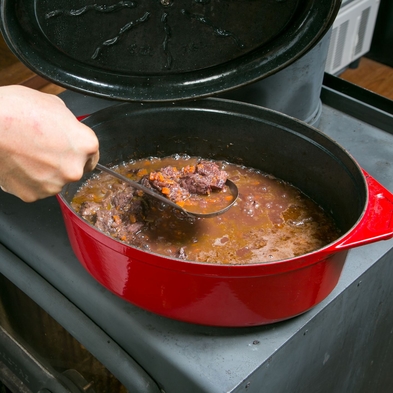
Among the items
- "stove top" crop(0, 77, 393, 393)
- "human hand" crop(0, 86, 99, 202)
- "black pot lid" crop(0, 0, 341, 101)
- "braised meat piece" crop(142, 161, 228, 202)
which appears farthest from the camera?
"braised meat piece" crop(142, 161, 228, 202)

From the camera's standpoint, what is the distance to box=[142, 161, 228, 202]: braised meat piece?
1.38m

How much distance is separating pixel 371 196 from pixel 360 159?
474 millimetres

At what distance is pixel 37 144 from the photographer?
95cm

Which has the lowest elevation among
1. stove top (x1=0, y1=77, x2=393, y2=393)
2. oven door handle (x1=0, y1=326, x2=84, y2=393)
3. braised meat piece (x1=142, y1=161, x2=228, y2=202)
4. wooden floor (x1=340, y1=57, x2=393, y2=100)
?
oven door handle (x1=0, y1=326, x2=84, y2=393)

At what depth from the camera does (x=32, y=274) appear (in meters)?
1.34

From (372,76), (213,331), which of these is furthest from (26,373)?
(372,76)

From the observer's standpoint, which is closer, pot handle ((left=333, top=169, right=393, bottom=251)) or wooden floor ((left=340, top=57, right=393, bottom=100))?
pot handle ((left=333, top=169, right=393, bottom=251))

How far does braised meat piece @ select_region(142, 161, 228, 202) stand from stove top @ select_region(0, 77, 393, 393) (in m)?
0.26

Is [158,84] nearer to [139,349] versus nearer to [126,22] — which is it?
[126,22]

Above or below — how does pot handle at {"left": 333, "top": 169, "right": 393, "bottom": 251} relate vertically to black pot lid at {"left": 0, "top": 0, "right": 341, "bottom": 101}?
below

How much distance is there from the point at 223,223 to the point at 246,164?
259 millimetres

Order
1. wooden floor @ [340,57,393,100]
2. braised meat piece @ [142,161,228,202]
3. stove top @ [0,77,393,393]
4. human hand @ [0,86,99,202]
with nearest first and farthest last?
1. human hand @ [0,86,99,202]
2. stove top @ [0,77,393,393]
3. braised meat piece @ [142,161,228,202]
4. wooden floor @ [340,57,393,100]

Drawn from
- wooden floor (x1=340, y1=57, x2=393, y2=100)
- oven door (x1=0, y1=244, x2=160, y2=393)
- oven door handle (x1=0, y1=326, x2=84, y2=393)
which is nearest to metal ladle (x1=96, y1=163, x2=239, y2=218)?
oven door (x1=0, y1=244, x2=160, y2=393)

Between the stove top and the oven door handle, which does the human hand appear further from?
the oven door handle
